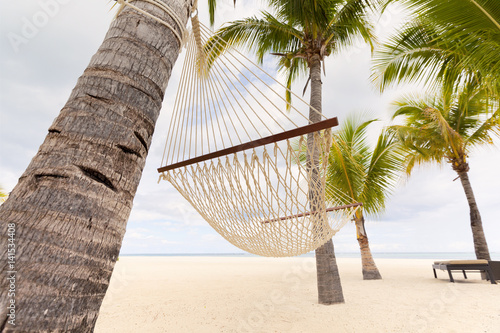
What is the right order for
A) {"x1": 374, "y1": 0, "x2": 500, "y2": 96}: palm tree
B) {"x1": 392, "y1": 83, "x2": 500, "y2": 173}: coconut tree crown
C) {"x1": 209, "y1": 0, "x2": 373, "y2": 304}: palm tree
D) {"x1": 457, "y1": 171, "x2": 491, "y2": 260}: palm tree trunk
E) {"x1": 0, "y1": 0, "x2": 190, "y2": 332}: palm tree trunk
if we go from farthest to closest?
{"x1": 392, "y1": 83, "x2": 500, "y2": 173}: coconut tree crown → {"x1": 457, "y1": 171, "x2": 491, "y2": 260}: palm tree trunk → {"x1": 209, "y1": 0, "x2": 373, "y2": 304}: palm tree → {"x1": 374, "y1": 0, "x2": 500, "y2": 96}: palm tree → {"x1": 0, "y1": 0, "x2": 190, "y2": 332}: palm tree trunk

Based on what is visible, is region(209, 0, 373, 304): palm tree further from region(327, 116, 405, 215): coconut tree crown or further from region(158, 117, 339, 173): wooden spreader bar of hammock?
region(158, 117, 339, 173): wooden spreader bar of hammock

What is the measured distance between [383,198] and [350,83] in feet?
9.58

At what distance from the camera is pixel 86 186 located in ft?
1.68

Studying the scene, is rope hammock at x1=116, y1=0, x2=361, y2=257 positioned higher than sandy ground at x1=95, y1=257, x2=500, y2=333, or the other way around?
rope hammock at x1=116, y1=0, x2=361, y2=257

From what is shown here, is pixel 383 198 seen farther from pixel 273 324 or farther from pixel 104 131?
pixel 104 131

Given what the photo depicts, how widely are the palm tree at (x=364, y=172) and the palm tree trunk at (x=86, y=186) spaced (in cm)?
408

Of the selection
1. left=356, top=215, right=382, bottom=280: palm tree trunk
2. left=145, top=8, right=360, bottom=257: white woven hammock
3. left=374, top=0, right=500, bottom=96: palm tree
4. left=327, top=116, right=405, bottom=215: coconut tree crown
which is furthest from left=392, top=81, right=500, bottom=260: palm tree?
left=145, top=8, right=360, bottom=257: white woven hammock

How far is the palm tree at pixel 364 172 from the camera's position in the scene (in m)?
4.50

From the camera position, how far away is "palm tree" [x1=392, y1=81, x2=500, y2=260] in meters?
4.55

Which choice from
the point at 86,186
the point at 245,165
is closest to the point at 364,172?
the point at 245,165

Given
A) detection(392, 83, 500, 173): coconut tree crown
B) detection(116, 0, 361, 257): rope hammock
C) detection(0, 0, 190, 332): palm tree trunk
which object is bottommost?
detection(0, 0, 190, 332): palm tree trunk

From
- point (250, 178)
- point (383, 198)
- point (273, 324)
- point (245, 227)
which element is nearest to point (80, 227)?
point (250, 178)

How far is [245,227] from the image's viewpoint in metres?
1.72

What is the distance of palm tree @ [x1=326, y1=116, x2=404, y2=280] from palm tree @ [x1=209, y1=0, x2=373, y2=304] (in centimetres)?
150
